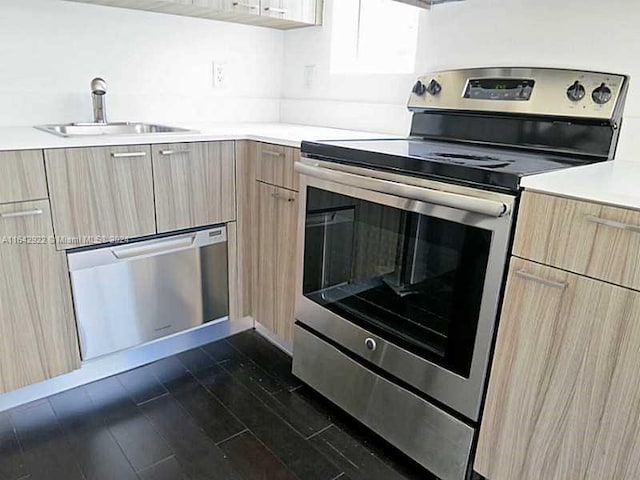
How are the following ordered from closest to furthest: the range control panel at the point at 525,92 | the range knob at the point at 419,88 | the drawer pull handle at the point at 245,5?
the range control panel at the point at 525,92, the range knob at the point at 419,88, the drawer pull handle at the point at 245,5

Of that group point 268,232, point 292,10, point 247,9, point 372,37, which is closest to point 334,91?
point 372,37

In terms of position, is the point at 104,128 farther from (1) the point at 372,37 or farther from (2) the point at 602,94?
(2) the point at 602,94

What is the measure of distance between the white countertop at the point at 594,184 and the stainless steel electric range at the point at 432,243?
2.5 inches

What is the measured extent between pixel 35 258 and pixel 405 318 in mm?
1196

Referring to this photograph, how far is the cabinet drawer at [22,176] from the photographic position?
139 centimetres

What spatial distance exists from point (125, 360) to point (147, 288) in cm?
36

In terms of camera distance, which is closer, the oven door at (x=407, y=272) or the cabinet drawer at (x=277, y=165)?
the oven door at (x=407, y=272)

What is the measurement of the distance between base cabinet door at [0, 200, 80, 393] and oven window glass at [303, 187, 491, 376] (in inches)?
33.5

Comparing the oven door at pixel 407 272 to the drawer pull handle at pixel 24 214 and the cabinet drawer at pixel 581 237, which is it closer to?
the cabinet drawer at pixel 581 237

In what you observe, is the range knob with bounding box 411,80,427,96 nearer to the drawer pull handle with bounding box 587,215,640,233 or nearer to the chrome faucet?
the drawer pull handle with bounding box 587,215,640,233

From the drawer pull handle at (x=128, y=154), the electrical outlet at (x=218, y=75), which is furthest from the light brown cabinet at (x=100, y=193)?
the electrical outlet at (x=218, y=75)

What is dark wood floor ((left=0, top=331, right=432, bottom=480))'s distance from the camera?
1437 mm

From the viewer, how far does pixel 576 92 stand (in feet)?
4.87

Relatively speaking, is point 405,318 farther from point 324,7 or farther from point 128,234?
point 324,7
